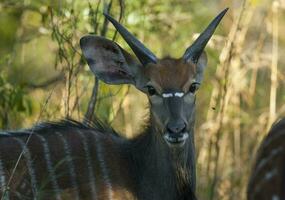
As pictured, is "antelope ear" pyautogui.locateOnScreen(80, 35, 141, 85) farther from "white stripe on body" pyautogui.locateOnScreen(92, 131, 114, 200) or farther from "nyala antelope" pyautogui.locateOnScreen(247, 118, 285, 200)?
"nyala antelope" pyautogui.locateOnScreen(247, 118, 285, 200)

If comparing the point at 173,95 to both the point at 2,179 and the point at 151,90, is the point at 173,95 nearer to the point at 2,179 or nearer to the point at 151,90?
the point at 151,90

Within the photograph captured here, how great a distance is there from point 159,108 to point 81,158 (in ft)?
1.75

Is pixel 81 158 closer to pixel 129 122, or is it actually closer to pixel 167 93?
pixel 167 93

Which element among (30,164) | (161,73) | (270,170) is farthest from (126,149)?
(270,170)

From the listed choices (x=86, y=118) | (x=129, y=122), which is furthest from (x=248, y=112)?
(x=86, y=118)

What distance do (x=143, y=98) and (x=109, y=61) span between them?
3.16 meters

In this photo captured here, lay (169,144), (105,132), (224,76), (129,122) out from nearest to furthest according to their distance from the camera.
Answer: (169,144), (105,132), (224,76), (129,122)

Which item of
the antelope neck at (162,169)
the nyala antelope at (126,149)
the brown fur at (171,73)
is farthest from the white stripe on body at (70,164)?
the brown fur at (171,73)

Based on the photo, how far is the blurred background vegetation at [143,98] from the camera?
7.24 m

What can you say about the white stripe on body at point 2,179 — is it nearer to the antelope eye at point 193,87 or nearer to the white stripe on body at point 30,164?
the white stripe on body at point 30,164

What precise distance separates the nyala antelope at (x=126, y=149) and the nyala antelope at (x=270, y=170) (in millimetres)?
1011

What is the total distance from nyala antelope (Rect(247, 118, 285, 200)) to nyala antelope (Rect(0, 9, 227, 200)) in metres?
1.01

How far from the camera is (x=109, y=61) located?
645 cm

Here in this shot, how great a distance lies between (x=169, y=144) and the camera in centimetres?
592
